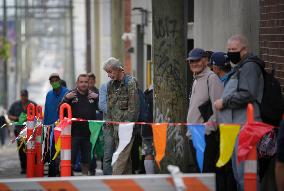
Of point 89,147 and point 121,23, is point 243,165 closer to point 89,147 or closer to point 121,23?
point 89,147

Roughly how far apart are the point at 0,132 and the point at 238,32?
20.3 m

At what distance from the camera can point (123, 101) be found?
12.5 meters

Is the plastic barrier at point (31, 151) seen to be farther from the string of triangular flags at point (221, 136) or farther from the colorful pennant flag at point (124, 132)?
the colorful pennant flag at point (124, 132)

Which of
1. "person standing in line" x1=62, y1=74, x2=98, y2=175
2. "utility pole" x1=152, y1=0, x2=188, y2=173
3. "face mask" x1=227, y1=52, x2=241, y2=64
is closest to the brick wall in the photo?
"utility pole" x1=152, y1=0, x2=188, y2=173

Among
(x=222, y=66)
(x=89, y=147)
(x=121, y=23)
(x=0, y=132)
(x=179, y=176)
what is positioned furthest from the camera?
(x=0, y=132)

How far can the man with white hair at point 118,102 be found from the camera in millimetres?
12414

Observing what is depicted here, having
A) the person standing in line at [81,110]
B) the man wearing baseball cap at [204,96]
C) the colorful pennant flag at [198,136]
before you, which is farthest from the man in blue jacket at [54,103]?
the colorful pennant flag at [198,136]

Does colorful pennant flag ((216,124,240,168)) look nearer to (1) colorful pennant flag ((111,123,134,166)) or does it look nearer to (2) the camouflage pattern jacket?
(1) colorful pennant flag ((111,123,134,166))

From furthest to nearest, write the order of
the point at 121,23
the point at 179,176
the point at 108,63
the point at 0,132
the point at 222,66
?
1. the point at 0,132
2. the point at 121,23
3. the point at 108,63
4. the point at 222,66
5. the point at 179,176

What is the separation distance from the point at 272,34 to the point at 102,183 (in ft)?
15.5

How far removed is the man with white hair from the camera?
489 inches

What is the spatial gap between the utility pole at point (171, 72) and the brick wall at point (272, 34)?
41.8 inches

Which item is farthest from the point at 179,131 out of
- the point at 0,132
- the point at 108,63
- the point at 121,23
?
the point at 0,132

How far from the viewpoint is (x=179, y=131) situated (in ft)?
36.5
